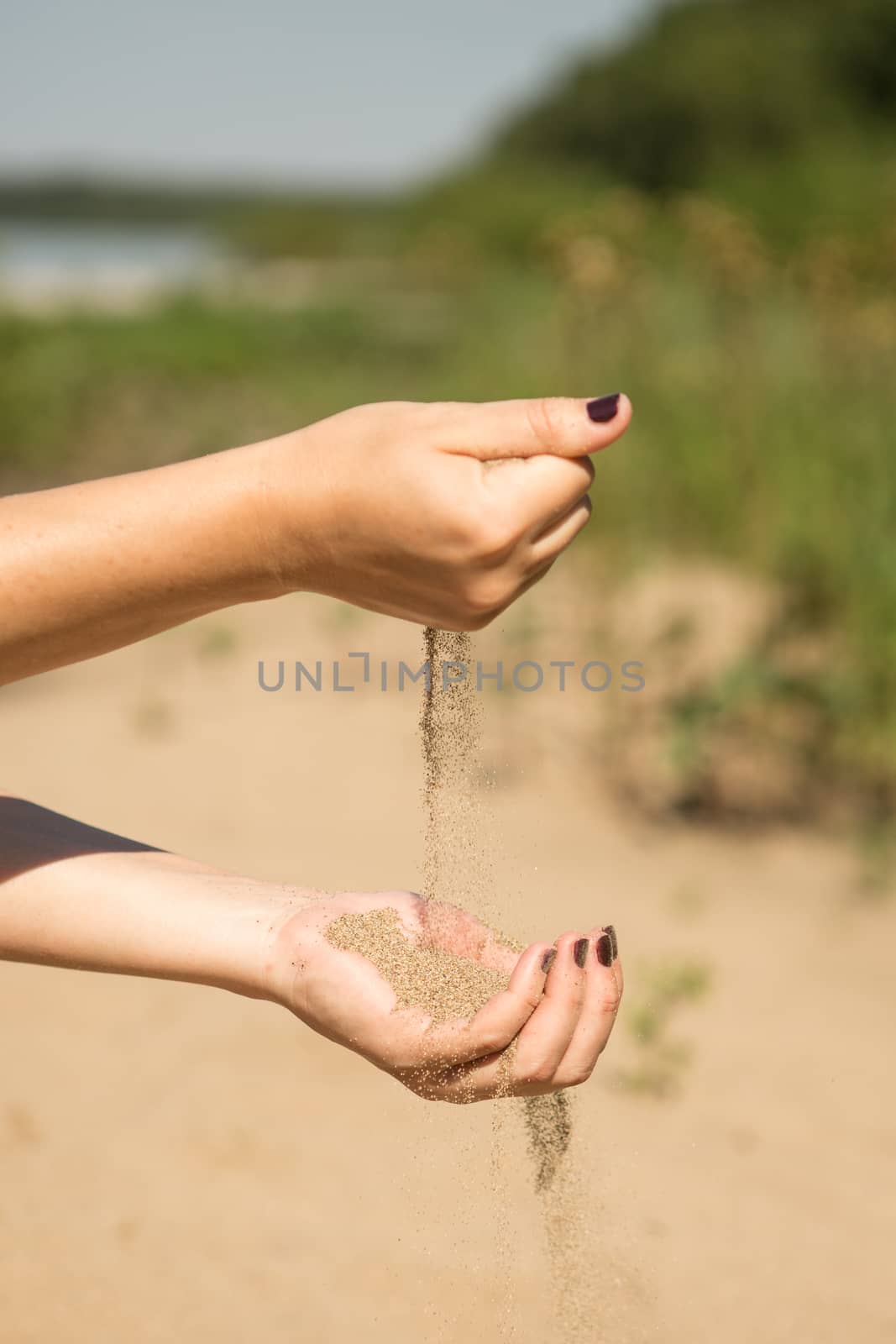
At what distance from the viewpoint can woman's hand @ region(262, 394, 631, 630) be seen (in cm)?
121

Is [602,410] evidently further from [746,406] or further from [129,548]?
[746,406]

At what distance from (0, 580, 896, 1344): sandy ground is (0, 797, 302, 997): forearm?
0.53m

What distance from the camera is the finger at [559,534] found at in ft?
4.11

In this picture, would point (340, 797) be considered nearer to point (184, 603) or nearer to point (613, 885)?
point (613, 885)

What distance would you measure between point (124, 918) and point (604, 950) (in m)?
0.54

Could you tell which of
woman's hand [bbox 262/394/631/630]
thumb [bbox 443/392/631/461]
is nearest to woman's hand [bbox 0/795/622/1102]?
woman's hand [bbox 262/394/631/630]

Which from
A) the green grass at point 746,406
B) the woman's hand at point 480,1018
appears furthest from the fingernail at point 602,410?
the green grass at point 746,406

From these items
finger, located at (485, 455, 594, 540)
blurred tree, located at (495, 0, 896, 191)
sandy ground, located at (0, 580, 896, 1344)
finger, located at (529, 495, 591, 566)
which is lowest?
sandy ground, located at (0, 580, 896, 1344)

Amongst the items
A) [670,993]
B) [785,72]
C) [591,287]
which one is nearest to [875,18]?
[785,72]

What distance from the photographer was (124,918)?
1.50 m

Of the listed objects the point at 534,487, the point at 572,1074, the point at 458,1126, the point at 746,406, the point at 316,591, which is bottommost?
the point at 458,1126

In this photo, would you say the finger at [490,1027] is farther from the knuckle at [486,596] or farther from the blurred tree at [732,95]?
the blurred tree at [732,95]

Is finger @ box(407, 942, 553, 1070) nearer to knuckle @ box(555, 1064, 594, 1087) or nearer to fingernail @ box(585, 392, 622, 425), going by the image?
knuckle @ box(555, 1064, 594, 1087)

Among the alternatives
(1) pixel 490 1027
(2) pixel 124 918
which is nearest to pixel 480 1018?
(1) pixel 490 1027
